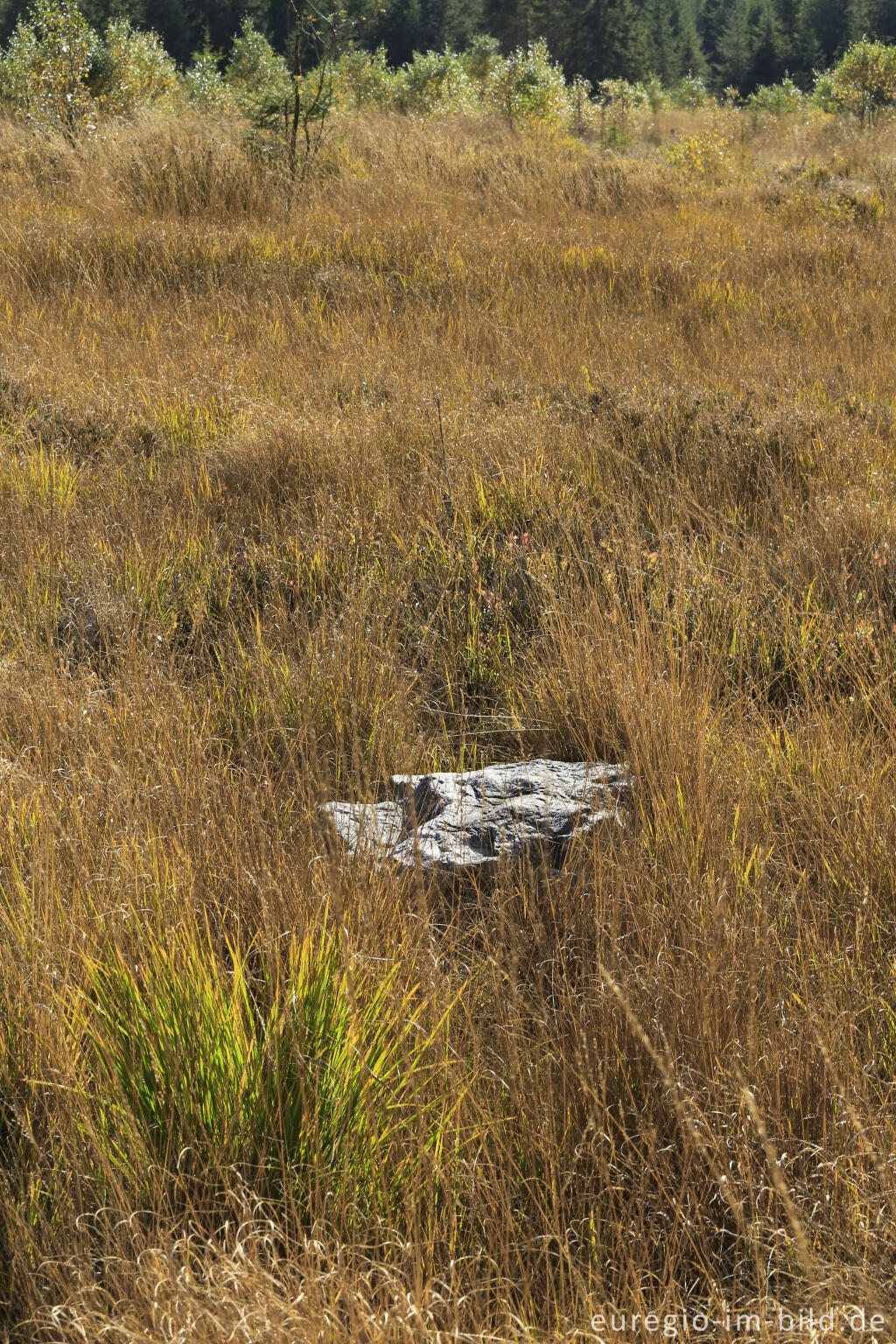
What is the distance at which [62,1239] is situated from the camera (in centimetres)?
121

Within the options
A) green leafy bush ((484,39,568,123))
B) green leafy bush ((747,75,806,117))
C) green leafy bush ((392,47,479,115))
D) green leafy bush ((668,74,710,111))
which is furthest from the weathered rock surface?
green leafy bush ((668,74,710,111))

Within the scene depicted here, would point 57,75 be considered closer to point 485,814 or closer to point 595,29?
point 485,814

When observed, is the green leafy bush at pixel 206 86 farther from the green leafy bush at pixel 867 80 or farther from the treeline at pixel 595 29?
the treeline at pixel 595 29

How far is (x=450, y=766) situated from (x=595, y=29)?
191ft

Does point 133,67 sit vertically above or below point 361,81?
above

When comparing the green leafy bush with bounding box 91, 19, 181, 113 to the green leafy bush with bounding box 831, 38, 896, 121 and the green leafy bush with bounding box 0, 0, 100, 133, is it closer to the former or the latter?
the green leafy bush with bounding box 0, 0, 100, 133

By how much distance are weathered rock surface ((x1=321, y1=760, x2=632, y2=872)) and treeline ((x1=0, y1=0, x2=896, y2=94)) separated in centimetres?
5088

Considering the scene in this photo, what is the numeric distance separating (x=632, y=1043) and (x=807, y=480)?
117 inches

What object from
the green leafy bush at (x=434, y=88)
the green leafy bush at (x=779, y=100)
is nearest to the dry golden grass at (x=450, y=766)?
the green leafy bush at (x=434, y=88)

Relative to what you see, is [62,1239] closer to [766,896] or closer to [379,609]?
[766,896]

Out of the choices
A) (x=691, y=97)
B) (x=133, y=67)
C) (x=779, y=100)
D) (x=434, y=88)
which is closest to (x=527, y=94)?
(x=434, y=88)

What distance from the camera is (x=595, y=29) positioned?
161ft

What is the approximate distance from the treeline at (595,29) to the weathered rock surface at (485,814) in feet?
167

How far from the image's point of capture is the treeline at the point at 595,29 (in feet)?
158
